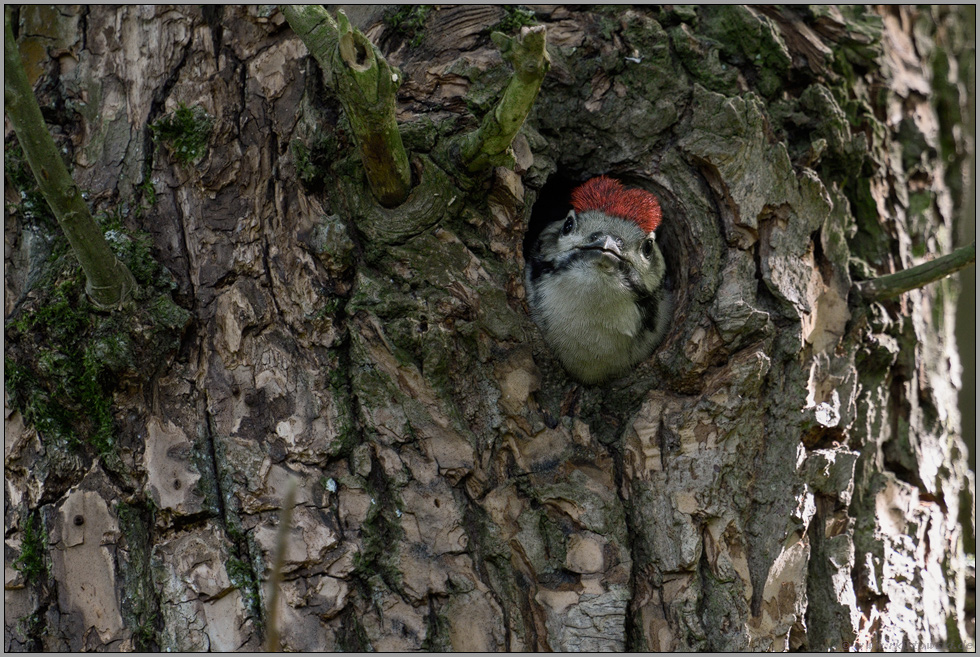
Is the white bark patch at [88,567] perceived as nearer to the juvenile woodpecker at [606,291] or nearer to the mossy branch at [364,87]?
the mossy branch at [364,87]

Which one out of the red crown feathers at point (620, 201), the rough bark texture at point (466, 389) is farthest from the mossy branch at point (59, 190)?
the red crown feathers at point (620, 201)

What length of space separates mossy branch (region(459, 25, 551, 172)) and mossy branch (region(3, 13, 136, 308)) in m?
1.14

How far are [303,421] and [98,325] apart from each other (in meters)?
0.71

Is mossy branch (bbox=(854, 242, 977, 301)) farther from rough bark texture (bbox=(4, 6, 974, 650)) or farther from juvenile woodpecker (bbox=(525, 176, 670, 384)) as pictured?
juvenile woodpecker (bbox=(525, 176, 670, 384))

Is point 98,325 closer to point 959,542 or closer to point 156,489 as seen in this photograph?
point 156,489

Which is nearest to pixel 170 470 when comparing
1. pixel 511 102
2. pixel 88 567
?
pixel 88 567

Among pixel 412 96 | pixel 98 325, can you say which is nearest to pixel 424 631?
pixel 98 325

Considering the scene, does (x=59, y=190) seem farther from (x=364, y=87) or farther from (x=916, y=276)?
(x=916, y=276)

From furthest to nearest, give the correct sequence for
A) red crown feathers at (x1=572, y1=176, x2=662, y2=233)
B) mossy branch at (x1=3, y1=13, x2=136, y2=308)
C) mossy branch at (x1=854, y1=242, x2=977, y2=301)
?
red crown feathers at (x1=572, y1=176, x2=662, y2=233) → mossy branch at (x1=854, y1=242, x2=977, y2=301) → mossy branch at (x1=3, y1=13, x2=136, y2=308)

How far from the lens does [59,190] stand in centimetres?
221

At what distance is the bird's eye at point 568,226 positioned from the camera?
385 cm

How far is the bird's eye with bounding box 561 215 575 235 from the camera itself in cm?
385

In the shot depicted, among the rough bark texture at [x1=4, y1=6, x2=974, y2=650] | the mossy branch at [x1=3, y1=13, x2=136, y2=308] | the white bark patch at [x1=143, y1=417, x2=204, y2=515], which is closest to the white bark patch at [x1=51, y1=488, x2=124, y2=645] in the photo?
the rough bark texture at [x1=4, y1=6, x2=974, y2=650]

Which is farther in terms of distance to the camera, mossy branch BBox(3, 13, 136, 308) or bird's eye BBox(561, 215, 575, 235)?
bird's eye BBox(561, 215, 575, 235)
